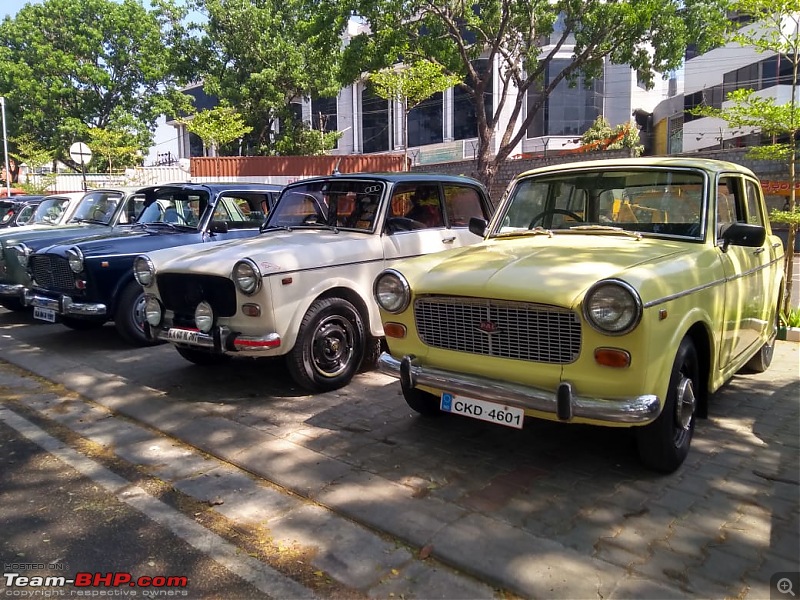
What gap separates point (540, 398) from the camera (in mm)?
3336

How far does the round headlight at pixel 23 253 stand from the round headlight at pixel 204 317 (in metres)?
3.64

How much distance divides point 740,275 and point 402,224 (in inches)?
121

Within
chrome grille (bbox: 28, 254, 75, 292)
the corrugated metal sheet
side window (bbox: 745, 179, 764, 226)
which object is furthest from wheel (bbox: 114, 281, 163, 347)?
the corrugated metal sheet

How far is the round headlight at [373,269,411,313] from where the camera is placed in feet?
13.1

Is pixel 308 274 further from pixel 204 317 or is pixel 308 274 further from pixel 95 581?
pixel 95 581

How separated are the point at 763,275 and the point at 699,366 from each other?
4.86 feet

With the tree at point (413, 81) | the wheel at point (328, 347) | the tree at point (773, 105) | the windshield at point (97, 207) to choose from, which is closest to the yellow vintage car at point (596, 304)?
the wheel at point (328, 347)

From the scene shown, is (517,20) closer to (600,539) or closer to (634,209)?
(634,209)

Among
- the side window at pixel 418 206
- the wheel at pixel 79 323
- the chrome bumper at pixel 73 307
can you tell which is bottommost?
the wheel at pixel 79 323

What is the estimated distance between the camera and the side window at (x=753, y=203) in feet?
16.7

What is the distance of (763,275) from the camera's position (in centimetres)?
498

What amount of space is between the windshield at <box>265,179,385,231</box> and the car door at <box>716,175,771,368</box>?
3043 millimetres

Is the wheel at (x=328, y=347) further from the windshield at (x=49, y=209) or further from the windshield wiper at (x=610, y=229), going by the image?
the windshield at (x=49, y=209)

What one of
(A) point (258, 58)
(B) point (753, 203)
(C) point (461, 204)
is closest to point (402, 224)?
(C) point (461, 204)
